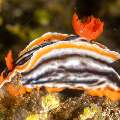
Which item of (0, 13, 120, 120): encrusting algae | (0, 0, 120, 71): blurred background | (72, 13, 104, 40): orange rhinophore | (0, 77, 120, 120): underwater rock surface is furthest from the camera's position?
(0, 0, 120, 71): blurred background

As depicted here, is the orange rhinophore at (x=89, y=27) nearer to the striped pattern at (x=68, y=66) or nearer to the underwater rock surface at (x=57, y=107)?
the striped pattern at (x=68, y=66)

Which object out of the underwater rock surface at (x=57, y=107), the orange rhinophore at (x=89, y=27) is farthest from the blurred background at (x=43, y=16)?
the underwater rock surface at (x=57, y=107)

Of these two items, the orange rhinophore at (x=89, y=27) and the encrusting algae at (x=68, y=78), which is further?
the orange rhinophore at (x=89, y=27)

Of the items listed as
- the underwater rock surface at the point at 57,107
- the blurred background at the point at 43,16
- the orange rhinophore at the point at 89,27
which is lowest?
the underwater rock surface at the point at 57,107

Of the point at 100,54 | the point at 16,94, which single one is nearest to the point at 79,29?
the point at 100,54

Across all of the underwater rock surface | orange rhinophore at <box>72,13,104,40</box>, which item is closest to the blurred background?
orange rhinophore at <box>72,13,104,40</box>

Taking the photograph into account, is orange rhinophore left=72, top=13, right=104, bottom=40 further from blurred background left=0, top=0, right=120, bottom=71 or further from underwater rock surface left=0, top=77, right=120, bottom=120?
blurred background left=0, top=0, right=120, bottom=71

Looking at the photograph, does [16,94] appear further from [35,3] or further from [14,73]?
[35,3]
